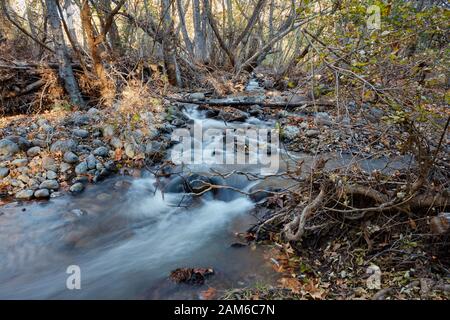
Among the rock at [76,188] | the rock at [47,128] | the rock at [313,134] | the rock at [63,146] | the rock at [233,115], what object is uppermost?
the rock at [233,115]

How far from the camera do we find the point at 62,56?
774 cm

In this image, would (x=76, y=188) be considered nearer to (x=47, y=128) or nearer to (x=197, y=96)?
(x=47, y=128)

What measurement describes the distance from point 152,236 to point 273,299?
2.31 meters

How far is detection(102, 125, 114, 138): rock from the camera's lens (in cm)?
699

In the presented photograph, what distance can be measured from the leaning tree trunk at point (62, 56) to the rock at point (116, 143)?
204 cm

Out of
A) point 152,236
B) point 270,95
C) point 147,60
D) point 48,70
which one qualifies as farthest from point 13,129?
point 270,95

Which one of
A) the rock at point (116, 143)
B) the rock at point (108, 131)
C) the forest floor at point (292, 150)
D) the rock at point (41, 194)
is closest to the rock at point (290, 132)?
the forest floor at point (292, 150)

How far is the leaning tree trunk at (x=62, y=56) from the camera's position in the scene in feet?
24.1

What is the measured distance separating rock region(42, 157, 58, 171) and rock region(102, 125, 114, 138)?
4.10 ft

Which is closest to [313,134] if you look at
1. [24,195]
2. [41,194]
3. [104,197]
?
[104,197]

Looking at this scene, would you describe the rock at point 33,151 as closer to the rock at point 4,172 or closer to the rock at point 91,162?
the rock at point 4,172

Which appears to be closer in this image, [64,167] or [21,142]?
[64,167]

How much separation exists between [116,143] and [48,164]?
1.31 metres

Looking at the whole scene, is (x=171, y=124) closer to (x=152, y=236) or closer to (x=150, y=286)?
(x=152, y=236)
